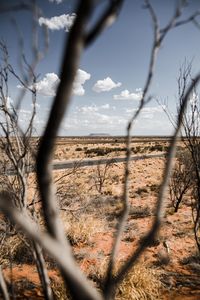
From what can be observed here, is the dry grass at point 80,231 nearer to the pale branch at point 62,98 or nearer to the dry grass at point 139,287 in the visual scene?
the dry grass at point 139,287

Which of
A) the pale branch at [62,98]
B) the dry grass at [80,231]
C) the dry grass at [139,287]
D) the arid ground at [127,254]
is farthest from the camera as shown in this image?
the dry grass at [80,231]

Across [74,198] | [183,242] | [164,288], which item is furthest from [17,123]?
[74,198]

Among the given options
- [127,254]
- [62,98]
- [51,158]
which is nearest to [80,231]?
[127,254]

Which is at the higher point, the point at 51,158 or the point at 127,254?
the point at 51,158

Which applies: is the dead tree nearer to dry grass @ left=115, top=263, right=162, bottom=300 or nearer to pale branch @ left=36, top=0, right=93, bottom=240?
pale branch @ left=36, top=0, right=93, bottom=240

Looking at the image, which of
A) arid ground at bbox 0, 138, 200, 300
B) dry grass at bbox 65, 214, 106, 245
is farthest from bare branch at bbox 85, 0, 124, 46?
dry grass at bbox 65, 214, 106, 245

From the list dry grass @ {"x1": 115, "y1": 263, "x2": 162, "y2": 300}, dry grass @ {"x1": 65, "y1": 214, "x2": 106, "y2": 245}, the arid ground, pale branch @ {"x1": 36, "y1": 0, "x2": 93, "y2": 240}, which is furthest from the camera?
dry grass @ {"x1": 65, "y1": 214, "x2": 106, "y2": 245}

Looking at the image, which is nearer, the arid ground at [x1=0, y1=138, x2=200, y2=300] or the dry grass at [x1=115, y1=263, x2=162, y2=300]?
the dry grass at [x1=115, y1=263, x2=162, y2=300]

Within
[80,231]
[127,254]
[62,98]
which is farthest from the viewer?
[80,231]

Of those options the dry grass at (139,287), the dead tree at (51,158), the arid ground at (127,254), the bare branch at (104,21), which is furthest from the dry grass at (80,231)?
the bare branch at (104,21)

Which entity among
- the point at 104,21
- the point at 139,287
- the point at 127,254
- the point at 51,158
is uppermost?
the point at 104,21

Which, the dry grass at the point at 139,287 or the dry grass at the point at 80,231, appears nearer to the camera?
the dry grass at the point at 139,287

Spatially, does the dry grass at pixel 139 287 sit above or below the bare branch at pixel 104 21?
below

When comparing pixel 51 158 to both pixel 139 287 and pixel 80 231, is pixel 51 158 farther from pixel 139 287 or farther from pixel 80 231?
pixel 80 231
